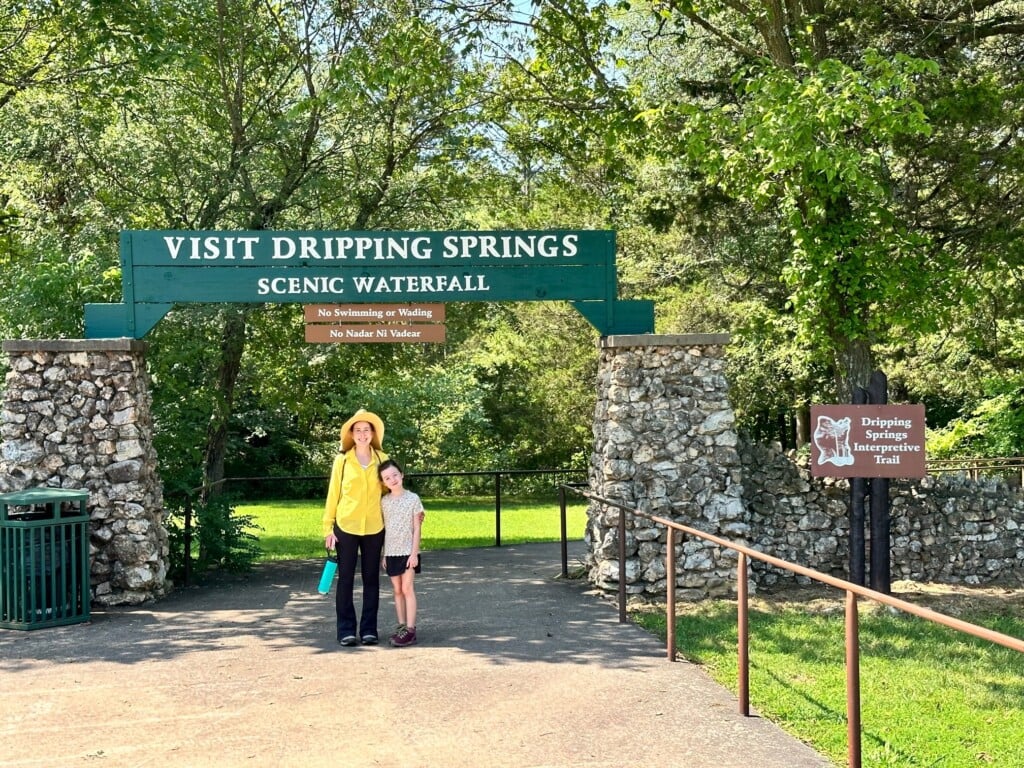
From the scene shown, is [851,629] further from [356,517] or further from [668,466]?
[668,466]

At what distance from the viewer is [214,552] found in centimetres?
1241

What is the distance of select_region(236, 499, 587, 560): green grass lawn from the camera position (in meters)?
16.8

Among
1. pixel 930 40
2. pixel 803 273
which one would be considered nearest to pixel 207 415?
pixel 803 273

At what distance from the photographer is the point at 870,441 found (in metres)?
10.0

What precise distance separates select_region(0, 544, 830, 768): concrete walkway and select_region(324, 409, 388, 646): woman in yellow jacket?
0.23 meters

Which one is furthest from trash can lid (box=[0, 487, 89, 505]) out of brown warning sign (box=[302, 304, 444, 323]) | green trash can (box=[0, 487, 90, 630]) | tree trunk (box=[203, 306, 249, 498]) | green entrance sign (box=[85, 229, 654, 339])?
tree trunk (box=[203, 306, 249, 498])

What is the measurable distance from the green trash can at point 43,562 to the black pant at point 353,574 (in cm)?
268

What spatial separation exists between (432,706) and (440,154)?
11.1 m

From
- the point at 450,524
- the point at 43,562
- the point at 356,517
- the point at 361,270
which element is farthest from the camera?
the point at 450,524

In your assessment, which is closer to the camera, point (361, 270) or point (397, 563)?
point (397, 563)

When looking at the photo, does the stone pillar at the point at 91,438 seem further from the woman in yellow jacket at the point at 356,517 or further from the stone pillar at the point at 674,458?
the stone pillar at the point at 674,458

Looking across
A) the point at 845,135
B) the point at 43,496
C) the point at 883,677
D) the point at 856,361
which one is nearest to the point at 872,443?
the point at 883,677

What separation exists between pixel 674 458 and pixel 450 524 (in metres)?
10.8

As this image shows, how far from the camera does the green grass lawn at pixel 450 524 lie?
55.2 feet
